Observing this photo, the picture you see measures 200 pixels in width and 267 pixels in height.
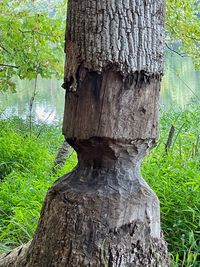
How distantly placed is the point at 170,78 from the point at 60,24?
9442 mm

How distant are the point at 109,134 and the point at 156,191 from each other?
5.07 feet

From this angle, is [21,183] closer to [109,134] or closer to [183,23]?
[109,134]

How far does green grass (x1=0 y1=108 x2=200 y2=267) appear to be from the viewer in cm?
259

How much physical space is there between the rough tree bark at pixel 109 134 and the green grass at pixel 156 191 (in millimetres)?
617

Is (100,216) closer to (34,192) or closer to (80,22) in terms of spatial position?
(80,22)

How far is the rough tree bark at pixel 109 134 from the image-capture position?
1.49m

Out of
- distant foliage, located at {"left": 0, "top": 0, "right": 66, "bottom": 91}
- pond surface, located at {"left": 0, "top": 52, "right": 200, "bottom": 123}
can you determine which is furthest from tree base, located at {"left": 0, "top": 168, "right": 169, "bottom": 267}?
pond surface, located at {"left": 0, "top": 52, "right": 200, "bottom": 123}

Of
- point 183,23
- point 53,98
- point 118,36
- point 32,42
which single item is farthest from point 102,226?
point 53,98

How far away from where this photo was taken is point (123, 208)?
1.57 m

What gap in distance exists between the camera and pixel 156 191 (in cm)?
295

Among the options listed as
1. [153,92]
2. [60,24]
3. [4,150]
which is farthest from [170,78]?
[153,92]

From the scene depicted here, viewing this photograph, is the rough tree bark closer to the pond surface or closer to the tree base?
the tree base

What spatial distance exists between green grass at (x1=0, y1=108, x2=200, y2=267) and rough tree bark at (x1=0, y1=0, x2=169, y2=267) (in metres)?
0.62

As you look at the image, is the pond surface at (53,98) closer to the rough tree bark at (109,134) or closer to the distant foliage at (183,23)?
the distant foliage at (183,23)
